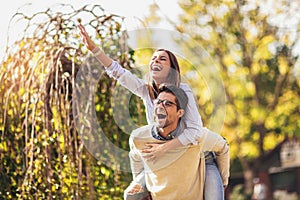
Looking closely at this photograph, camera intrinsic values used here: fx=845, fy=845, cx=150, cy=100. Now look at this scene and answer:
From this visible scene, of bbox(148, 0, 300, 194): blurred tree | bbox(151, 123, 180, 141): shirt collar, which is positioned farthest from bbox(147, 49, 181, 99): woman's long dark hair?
bbox(148, 0, 300, 194): blurred tree

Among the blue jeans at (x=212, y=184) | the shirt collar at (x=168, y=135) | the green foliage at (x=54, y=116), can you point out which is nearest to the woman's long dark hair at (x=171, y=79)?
the shirt collar at (x=168, y=135)

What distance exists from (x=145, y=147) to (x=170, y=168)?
120 mm

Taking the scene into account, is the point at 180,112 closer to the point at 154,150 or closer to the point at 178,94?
the point at 178,94

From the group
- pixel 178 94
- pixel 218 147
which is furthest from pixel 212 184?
pixel 178 94

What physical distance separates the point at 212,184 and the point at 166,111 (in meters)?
0.36

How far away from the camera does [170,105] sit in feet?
9.91

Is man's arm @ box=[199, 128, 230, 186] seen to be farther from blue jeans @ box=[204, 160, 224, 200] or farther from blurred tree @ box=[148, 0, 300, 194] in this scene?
blurred tree @ box=[148, 0, 300, 194]

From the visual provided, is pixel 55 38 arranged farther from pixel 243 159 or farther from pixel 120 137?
pixel 243 159

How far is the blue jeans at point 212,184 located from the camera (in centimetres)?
318

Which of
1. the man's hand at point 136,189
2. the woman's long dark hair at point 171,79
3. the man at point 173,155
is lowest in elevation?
the man's hand at point 136,189

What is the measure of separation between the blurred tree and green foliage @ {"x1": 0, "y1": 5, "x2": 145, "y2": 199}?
7.11m

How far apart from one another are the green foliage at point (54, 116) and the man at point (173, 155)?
1098 millimetres

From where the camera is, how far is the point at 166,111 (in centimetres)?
303

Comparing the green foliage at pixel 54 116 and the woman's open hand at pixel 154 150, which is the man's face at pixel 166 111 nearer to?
the woman's open hand at pixel 154 150
